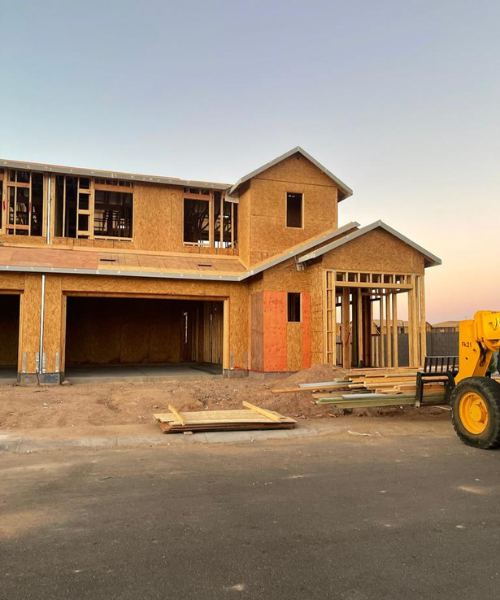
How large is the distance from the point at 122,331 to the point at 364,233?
12377mm

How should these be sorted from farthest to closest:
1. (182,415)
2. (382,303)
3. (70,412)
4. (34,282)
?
(382,303)
(34,282)
(70,412)
(182,415)

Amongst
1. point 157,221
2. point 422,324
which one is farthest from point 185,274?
point 422,324

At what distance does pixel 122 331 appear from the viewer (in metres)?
22.8

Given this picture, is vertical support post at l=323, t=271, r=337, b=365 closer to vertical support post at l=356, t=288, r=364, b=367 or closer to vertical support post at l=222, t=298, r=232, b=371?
vertical support post at l=356, t=288, r=364, b=367

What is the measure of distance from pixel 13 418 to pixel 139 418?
8.16 feet

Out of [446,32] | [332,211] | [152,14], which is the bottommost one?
[332,211]

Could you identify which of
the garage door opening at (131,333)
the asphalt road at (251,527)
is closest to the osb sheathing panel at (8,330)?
the garage door opening at (131,333)

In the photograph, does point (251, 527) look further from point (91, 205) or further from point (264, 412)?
point (91, 205)

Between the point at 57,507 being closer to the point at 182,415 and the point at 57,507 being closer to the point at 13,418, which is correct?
the point at 182,415

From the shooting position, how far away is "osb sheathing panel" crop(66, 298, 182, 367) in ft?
72.7

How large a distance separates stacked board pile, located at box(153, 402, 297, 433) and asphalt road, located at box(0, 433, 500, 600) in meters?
1.52

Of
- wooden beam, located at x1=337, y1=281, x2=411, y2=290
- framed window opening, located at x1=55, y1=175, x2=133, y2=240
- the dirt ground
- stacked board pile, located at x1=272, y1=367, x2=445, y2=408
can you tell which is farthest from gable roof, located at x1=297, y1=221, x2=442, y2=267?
framed window opening, located at x1=55, y1=175, x2=133, y2=240

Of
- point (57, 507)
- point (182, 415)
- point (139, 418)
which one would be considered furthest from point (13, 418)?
point (57, 507)

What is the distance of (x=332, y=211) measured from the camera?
1925 cm
